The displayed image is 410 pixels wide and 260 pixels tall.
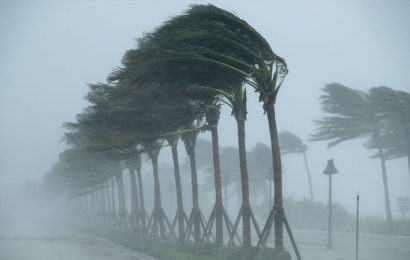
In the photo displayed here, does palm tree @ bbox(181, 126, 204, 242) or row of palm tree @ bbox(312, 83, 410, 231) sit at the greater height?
row of palm tree @ bbox(312, 83, 410, 231)

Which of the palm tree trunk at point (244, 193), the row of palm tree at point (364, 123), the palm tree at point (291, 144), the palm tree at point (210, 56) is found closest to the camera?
the palm tree at point (210, 56)

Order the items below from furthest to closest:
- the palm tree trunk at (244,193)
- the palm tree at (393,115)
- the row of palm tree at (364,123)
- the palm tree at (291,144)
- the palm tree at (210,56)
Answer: the palm tree at (291,144) → the row of palm tree at (364,123) → the palm tree at (393,115) → the palm tree trunk at (244,193) → the palm tree at (210,56)

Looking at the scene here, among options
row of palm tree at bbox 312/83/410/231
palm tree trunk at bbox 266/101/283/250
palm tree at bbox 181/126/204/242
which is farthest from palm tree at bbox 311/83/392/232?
palm tree trunk at bbox 266/101/283/250

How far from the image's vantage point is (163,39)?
51.7 ft

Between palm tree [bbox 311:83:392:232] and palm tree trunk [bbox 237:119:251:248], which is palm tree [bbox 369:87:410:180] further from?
palm tree trunk [bbox 237:119:251:248]

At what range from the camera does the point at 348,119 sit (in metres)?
41.7

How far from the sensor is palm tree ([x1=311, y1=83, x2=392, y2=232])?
39562mm

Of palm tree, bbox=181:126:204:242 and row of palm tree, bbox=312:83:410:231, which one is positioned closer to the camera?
palm tree, bbox=181:126:204:242

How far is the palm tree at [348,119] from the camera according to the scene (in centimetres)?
3956

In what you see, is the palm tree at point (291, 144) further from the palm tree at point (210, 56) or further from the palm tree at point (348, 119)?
the palm tree at point (210, 56)

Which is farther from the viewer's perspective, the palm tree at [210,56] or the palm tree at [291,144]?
the palm tree at [291,144]

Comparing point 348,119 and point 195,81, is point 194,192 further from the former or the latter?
point 348,119

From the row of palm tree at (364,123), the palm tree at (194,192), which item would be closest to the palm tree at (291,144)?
the row of palm tree at (364,123)

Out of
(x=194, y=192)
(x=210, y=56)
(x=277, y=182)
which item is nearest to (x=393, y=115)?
(x=194, y=192)
